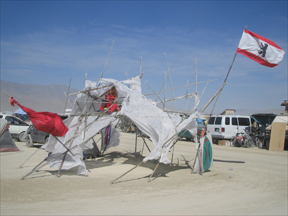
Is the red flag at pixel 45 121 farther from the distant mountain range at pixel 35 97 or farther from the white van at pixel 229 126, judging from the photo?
the distant mountain range at pixel 35 97

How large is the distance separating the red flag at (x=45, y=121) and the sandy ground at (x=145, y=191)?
1.49 meters

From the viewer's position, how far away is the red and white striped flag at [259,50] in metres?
9.38

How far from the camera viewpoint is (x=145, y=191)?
7.16 meters

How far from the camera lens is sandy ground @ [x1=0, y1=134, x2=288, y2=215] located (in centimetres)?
571

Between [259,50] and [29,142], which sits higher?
[259,50]

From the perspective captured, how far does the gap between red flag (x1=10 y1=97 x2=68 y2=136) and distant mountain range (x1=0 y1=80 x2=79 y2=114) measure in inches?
2740

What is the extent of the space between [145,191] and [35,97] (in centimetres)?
10740

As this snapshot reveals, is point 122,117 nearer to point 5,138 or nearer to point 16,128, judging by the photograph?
point 5,138

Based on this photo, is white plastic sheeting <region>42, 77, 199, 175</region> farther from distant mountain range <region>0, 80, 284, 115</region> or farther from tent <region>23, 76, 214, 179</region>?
distant mountain range <region>0, 80, 284, 115</region>

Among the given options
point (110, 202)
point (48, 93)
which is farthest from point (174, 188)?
point (48, 93)

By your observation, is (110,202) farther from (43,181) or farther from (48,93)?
(48,93)

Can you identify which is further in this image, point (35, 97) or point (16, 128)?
point (35, 97)

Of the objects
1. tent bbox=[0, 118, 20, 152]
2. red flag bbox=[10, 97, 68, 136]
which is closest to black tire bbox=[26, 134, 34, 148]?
tent bbox=[0, 118, 20, 152]

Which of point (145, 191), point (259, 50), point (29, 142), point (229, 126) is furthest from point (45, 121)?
point (229, 126)
